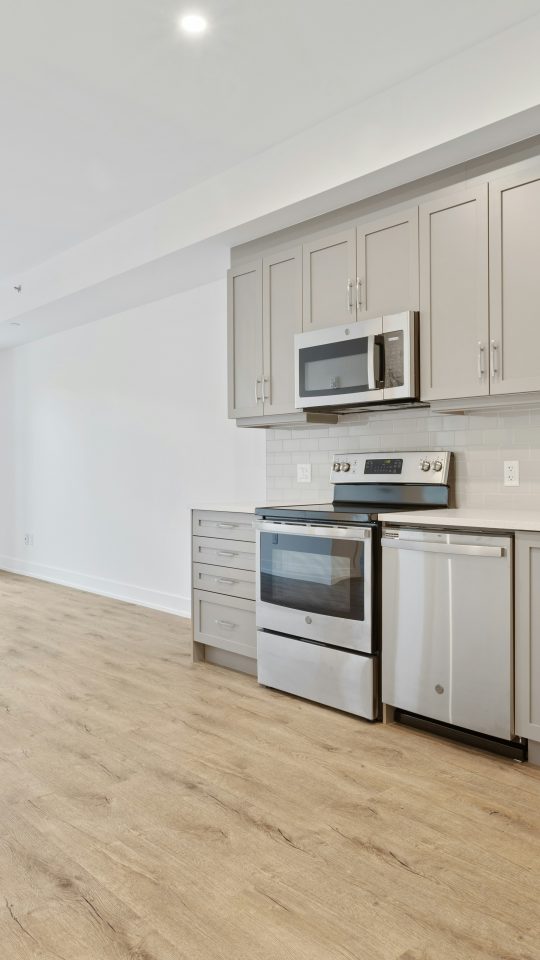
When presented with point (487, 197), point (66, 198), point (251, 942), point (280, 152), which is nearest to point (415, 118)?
point (487, 197)

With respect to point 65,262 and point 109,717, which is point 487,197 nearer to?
point 109,717

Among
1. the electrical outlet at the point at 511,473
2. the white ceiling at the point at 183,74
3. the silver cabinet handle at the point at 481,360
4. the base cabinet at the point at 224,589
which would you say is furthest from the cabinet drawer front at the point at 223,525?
the white ceiling at the point at 183,74

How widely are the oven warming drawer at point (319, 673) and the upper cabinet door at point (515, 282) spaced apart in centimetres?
136

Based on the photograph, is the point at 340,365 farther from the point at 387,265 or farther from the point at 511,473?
the point at 511,473

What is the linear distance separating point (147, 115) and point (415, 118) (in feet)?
4.11

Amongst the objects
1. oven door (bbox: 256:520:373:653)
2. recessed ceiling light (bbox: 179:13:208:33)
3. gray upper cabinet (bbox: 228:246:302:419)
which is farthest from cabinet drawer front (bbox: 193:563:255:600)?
recessed ceiling light (bbox: 179:13:208:33)

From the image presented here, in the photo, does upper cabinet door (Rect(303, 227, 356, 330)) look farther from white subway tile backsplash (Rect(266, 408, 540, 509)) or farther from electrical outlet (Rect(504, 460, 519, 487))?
electrical outlet (Rect(504, 460, 519, 487))

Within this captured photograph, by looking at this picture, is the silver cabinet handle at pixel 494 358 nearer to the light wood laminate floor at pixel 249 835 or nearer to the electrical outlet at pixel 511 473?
the electrical outlet at pixel 511 473

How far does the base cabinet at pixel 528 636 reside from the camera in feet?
8.39

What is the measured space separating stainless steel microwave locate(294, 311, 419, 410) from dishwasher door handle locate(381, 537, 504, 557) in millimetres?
677

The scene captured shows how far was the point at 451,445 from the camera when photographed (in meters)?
3.47

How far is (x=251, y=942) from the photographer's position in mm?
1669

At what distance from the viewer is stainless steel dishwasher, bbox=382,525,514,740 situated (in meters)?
2.64

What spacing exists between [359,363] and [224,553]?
4.37 feet
